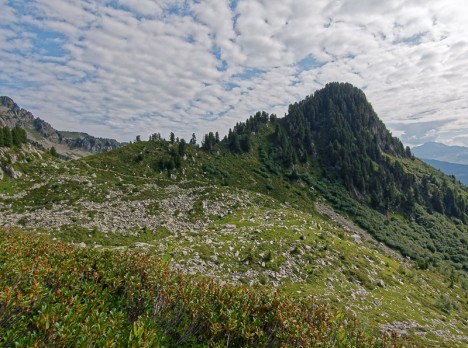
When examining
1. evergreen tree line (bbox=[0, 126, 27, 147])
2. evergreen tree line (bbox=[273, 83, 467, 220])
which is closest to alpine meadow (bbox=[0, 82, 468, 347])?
evergreen tree line (bbox=[0, 126, 27, 147])

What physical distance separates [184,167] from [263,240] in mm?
46936

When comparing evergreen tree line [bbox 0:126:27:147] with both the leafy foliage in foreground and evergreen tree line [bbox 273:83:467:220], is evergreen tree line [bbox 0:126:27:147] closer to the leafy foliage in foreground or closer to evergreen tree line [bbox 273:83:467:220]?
the leafy foliage in foreground

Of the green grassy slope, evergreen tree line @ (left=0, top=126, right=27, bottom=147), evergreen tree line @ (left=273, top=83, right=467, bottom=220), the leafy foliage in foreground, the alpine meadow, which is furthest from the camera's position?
evergreen tree line @ (left=273, top=83, right=467, bottom=220)

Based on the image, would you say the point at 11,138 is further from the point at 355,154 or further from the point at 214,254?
the point at 355,154

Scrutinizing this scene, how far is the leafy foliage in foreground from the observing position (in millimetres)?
7621

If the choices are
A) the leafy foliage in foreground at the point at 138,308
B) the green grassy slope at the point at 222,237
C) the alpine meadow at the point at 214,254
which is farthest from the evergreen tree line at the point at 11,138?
the leafy foliage in foreground at the point at 138,308

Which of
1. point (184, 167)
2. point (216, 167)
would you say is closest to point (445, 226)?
point (216, 167)

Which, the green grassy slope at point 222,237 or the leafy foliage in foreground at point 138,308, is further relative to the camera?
the green grassy slope at point 222,237

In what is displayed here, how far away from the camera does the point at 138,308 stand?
432 inches

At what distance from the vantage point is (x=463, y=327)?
31.7m

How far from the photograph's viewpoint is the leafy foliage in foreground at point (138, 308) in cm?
762

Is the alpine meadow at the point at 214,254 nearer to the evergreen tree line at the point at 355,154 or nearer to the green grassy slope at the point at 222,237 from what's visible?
the green grassy slope at the point at 222,237

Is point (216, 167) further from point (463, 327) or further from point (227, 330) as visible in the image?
point (227, 330)

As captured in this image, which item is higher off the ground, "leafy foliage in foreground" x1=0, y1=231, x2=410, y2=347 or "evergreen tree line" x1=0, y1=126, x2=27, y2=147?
"evergreen tree line" x1=0, y1=126, x2=27, y2=147
